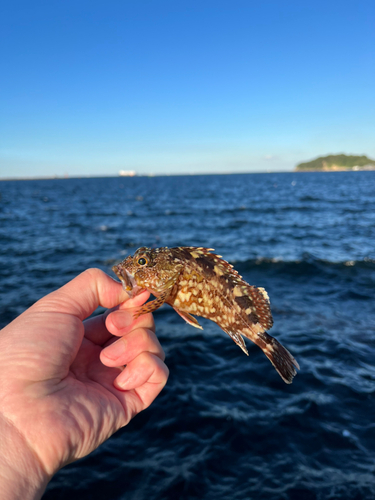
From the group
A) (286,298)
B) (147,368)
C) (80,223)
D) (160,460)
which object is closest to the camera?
(147,368)

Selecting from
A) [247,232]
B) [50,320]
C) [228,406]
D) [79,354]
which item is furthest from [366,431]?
[247,232]

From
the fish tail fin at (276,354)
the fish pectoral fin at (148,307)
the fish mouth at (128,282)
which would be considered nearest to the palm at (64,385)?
the fish mouth at (128,282)

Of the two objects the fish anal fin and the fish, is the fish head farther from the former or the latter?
the fish anal fin

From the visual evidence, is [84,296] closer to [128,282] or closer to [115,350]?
[128,282]

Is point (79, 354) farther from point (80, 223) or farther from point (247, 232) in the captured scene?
point (80, 223)

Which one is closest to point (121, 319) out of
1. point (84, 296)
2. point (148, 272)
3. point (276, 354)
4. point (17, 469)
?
point (84, 296)

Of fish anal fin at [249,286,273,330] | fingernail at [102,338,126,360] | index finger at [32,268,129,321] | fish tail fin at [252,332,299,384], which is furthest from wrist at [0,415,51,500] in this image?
fish anal fin at [249,286,273,330]
